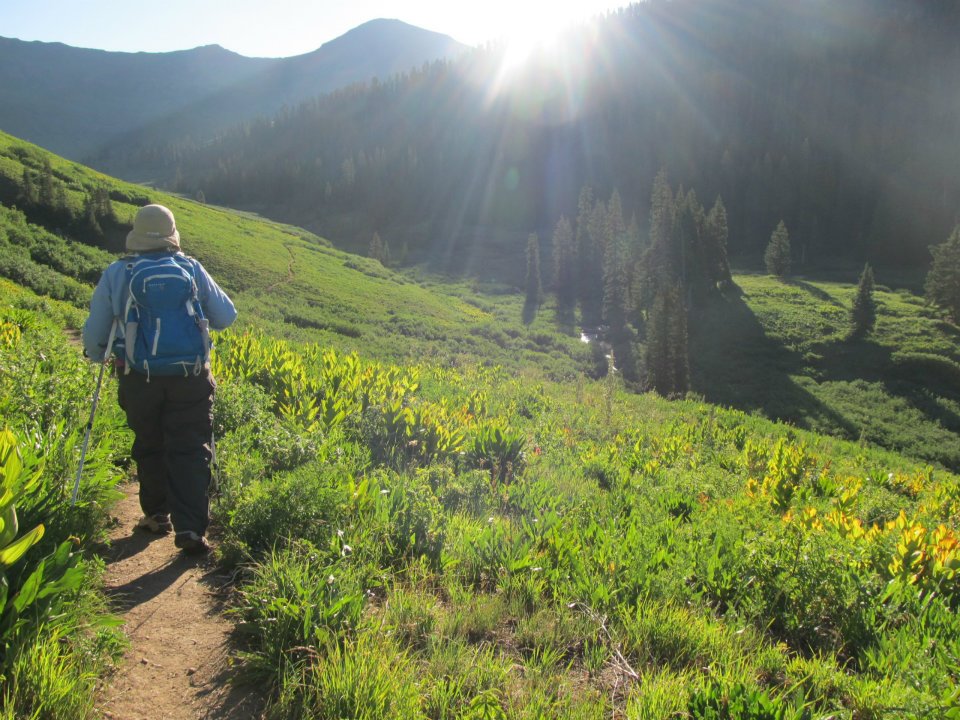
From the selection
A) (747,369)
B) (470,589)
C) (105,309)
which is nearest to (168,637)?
(470,589)

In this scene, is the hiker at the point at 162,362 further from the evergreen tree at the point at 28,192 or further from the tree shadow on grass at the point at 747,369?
the tree shadow on grass at the point at 747,369

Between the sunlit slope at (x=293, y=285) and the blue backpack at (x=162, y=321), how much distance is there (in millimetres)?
18937

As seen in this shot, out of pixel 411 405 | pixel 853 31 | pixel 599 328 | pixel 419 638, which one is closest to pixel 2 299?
pixel 411 405

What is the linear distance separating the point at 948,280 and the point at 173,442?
77.2 meters

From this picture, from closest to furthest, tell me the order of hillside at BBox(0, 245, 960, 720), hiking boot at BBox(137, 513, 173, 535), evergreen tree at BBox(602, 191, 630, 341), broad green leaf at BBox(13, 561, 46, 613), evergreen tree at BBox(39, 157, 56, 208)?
broad green leaf at BBox(13, 561, 46, 613)
hillside at BBox(0, 245, 960, 720)
hiking boot at BBox(137, 513, 173, 535)
evergreen tree at BBox(39, 157, 56, 208)
evergreen tree at BBox(602, 191, 630, 341)

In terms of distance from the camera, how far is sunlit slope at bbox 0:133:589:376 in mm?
30094

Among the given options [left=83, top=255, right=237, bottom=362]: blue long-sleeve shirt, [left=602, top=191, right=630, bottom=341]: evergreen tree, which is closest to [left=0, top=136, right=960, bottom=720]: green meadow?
[left=83, top=255, right=237, bottom=362]: blue long-sleeve shirt

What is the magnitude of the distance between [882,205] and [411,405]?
5198 inches

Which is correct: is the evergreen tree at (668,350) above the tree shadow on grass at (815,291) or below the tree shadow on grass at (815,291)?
below

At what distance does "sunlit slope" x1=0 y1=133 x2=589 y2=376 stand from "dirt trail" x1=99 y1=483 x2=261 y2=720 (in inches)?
761

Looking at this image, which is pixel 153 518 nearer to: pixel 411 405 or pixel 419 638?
pixel 419 638

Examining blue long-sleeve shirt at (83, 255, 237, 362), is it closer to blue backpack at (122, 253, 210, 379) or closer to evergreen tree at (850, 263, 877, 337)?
blue backpack at (122, 253, 210, 379)

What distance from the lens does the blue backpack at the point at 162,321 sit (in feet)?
12.5

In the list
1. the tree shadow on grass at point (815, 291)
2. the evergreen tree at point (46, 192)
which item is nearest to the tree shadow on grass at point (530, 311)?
the tree shadow on grass at point (815, 291)
